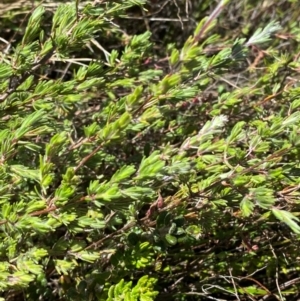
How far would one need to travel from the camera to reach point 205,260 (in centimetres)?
158

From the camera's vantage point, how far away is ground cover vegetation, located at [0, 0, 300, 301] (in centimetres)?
106

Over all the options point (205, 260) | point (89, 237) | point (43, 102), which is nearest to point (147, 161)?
point (43, 102)

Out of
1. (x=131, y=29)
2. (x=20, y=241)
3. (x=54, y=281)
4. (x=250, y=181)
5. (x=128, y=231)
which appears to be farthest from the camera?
(x=131, y=29)

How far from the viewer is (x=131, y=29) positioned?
2.43m

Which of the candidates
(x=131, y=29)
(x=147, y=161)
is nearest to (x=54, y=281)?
(x=147, y=161)

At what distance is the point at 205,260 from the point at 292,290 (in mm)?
317

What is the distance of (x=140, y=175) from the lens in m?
1.01

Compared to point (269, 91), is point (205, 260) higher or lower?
lower

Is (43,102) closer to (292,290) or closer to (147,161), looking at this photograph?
(147,161)

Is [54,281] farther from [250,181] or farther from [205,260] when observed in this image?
[250,181]

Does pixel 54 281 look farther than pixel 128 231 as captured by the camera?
Yes

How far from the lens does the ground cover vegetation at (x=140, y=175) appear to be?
1060 millimetres

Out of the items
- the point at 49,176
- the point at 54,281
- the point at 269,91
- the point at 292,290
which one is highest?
the point at 49,176

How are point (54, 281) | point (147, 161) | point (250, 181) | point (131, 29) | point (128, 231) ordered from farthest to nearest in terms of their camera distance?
point (131, 29) → point (54, 281) → point (128, 231) → point (250, 181) → point (147, 161)
